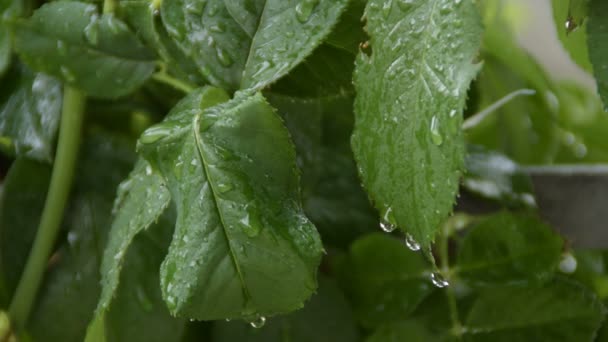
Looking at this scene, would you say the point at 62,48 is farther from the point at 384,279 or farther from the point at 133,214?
the point at 384,279

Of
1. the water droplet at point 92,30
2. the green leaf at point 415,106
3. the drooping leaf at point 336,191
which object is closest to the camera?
the green leaf at point 415,106

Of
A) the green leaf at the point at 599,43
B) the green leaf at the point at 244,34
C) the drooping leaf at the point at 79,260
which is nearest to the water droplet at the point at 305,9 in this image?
the green leaf at the point at 244,34

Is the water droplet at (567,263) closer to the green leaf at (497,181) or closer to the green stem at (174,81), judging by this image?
the green leaf at (497,181)

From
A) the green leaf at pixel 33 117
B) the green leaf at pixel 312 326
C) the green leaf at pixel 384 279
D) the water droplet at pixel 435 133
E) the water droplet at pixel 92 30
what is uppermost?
the water droplet at pixel 435 133

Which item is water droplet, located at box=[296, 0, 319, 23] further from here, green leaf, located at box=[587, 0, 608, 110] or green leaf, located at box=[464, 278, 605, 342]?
green leaf, located at box=[464, 278, 605, 342]

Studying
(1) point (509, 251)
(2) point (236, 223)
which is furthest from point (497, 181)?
(2) point (236, 223)

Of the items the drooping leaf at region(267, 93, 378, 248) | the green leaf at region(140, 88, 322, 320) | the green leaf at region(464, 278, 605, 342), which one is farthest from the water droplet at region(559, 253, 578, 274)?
the green leaf at region(140, 88, 322, 320)
